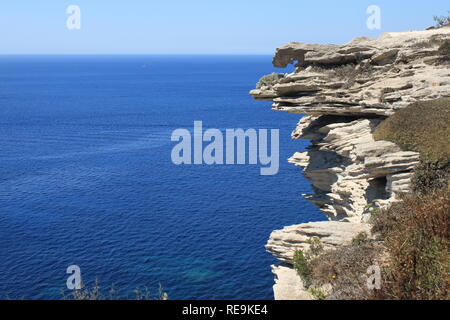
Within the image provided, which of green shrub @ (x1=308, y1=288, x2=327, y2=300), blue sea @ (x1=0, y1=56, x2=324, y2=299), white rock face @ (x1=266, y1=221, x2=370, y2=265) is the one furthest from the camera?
blue sea @ (x1=0, y1=56, x2=324, y2=299)

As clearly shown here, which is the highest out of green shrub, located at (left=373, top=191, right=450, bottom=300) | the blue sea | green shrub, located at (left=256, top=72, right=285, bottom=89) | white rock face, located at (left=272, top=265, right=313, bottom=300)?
green shrub, located at (left=256, top=72, right=285, bottom=89)

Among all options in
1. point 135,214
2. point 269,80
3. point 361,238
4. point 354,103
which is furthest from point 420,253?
point 135,214

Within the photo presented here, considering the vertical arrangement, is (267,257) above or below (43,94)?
below

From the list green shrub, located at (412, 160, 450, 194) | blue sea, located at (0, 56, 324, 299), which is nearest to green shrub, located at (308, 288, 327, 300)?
green shrub, located at (412, 160, 450, 194)

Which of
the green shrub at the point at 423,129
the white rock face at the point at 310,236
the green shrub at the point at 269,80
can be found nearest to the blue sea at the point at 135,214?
the white rock face at the point at 310,236

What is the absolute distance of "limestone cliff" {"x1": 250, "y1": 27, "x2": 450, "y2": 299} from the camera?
3106cm

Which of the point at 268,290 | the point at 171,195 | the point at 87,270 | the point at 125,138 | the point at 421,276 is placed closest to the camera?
the point at 421,276

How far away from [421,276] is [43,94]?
19180cm

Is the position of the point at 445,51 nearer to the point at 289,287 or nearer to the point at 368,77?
the point at 368,77

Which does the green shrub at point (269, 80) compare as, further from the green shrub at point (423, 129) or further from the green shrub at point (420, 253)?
the green shrub at point (420, 253)

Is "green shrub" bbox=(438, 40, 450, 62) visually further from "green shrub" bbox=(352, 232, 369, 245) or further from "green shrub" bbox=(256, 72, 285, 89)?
"green shrub" bbox=(352, 232, 369, 245)

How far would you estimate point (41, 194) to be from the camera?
237 ft
